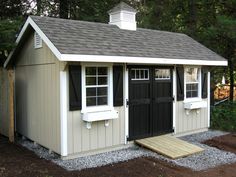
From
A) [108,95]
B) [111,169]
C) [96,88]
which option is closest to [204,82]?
[108,95]

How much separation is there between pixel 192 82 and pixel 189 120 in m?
1.20

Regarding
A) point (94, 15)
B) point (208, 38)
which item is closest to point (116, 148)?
point (208, 38)

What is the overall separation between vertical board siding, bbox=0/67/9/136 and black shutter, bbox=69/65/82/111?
3040mm

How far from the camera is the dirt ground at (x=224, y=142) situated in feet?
25.5

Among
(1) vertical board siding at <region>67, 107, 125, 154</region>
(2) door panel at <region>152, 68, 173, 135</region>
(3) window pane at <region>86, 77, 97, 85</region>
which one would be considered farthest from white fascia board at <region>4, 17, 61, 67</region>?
(2) door panel at <region>152, 68, 173, 135</region>

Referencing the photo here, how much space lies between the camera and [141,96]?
25.6ft

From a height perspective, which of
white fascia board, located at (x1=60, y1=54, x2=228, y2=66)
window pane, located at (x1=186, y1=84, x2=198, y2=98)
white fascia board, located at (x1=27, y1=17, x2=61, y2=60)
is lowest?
window pane, located at (x1=186, y1=84, x2=198, y2=98)

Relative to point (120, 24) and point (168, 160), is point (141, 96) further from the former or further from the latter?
point (120, 24)

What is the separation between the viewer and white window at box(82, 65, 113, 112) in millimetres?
6684

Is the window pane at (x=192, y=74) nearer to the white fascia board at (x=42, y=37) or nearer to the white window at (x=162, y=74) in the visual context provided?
the white window at (x=162, y=74)

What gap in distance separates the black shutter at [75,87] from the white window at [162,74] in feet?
8.30

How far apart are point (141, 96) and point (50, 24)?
9.74 ft

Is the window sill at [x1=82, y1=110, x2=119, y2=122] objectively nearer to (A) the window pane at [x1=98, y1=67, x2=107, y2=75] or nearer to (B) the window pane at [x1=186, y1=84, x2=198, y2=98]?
(A) the window pane at [x1=98, y1=67, x2=107, y2=75]

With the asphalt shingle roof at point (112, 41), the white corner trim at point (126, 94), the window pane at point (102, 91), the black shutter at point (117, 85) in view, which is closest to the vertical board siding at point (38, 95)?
the asphalt shingle roof at point (112, 41)
